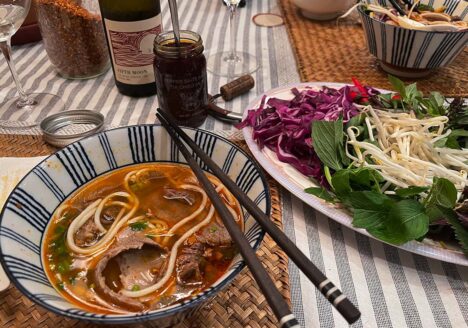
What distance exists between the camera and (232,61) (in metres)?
1.82

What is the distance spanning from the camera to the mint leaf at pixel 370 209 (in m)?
0.86

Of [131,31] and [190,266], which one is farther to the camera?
[131,31]

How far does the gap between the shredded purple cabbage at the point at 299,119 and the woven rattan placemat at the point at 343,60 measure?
34 centimetres

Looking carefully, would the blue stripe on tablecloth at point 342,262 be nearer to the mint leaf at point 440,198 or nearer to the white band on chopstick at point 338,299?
the mint leaf at point 440,198

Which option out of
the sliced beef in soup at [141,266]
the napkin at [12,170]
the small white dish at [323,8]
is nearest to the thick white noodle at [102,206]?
the sliced beef in soup at [141,266]

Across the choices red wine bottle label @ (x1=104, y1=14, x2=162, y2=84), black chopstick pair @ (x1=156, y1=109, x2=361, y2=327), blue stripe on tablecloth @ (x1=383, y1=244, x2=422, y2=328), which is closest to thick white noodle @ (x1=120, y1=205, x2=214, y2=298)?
black chopstick pair @ (x1=156, y1=109, x2=361, y2=327)

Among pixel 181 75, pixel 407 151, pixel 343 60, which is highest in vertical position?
pixel 181 75

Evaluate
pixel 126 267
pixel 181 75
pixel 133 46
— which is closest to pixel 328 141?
pixel 181 75

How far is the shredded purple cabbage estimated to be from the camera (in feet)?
3.59

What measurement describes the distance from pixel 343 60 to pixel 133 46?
96 centimetres

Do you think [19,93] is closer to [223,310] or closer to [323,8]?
[223,310]

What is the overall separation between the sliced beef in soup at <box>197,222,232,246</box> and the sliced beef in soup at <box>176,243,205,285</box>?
0.07ft

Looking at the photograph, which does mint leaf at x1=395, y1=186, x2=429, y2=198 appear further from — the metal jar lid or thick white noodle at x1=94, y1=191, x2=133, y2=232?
the metal jar lid

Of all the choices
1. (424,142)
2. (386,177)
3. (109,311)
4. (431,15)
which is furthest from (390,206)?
(431,15)
